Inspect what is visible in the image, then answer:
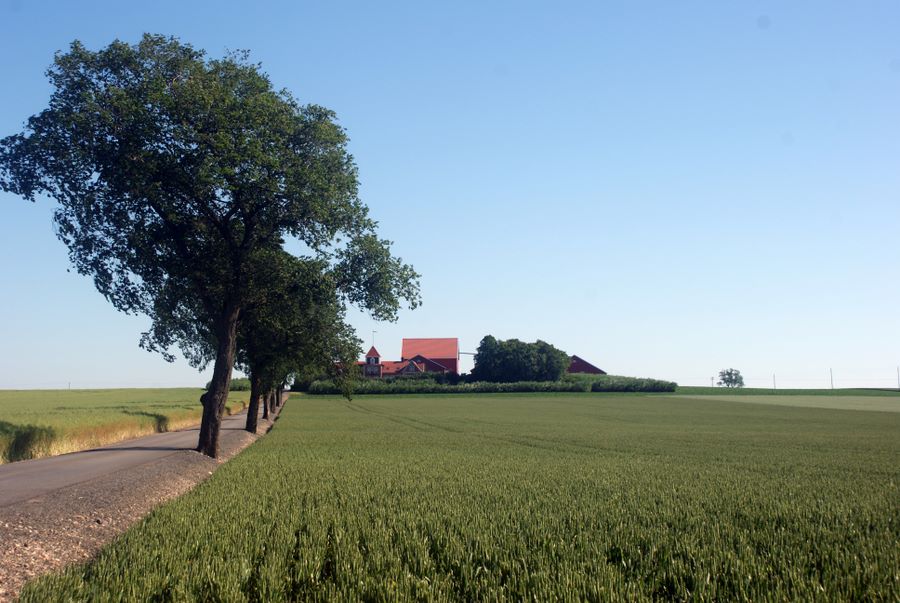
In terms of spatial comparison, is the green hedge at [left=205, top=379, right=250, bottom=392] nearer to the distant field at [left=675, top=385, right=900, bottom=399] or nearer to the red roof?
the red roof

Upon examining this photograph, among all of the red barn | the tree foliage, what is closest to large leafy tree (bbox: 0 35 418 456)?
the tree foliage

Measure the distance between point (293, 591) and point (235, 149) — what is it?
58.4ft

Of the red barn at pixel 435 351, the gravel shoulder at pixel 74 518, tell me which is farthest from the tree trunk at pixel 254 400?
the red barn at pixel 435 351

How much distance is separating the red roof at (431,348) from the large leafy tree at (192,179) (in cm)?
12548

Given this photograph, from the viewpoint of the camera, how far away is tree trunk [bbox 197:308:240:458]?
79.6 ft

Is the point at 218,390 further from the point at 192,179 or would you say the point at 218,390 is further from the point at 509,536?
the point at 509,536

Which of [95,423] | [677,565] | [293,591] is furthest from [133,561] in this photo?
[95,423]

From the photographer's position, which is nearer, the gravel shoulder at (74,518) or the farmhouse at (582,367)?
the gravel shoulder at (74,518)

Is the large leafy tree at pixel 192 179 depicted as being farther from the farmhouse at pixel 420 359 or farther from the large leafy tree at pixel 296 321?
the farmhouse at pixel 420 359

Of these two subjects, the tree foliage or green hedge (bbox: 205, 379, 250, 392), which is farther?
green hedge (bbox: 205, 379, 250, 392)

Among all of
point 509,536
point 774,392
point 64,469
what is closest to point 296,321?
point 64,469

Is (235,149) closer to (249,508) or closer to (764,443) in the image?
(249,508)

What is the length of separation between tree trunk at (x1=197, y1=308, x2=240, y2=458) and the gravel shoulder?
245 inches

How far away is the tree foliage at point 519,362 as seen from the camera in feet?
398
